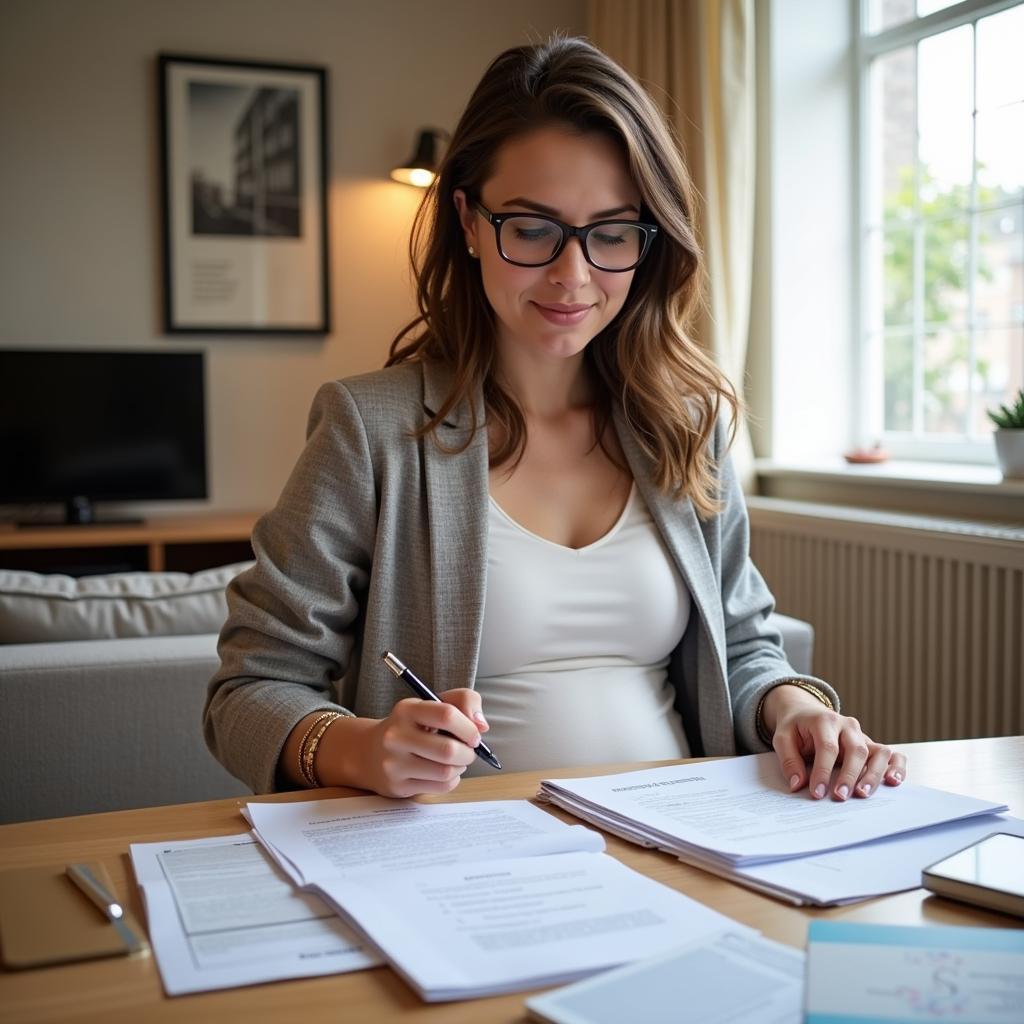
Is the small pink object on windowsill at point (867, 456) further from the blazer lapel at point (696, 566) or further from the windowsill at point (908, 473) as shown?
the blazer lapel at point (696, 566)

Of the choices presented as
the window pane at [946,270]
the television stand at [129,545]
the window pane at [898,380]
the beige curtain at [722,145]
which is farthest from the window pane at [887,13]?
the television stand at [129,545]

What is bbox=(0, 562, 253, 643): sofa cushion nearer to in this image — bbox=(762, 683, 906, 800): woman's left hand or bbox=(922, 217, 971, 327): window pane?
bbox=(762, 683, 906, 800): woman's left hand

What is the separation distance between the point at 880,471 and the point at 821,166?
3.49 ft

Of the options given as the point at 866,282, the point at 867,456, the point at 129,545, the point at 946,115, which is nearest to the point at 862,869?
the point at 867,456

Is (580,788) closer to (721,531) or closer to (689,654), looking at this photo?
(689,654)

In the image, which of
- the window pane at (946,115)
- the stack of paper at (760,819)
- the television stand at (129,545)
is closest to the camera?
the stack of paper at (760,819)

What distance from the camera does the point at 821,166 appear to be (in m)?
3.62

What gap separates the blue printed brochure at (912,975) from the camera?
0.60 metres

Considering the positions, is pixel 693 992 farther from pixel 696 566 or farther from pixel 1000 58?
pixel 1000 58

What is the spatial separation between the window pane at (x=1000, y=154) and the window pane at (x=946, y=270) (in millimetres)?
118

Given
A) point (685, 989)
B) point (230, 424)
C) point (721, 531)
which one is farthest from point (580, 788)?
point (230, 424)

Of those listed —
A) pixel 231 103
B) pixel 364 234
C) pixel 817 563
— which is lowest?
pixel 817 563

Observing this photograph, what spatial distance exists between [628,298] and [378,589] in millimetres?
518

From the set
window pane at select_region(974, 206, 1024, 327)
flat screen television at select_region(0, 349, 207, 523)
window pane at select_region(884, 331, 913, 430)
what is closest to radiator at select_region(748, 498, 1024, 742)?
window pane at select_region(884, 331, 913, 430)
